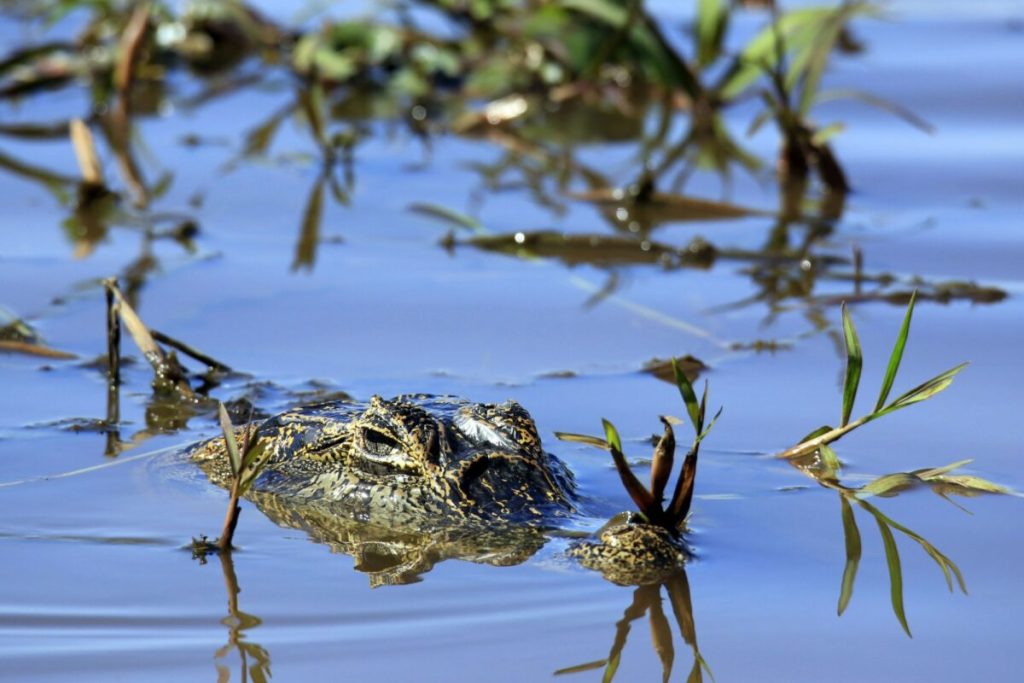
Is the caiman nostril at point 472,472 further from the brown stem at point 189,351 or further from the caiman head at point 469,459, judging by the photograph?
the brown stem at point 189,351

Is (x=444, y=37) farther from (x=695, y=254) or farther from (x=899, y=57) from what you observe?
(x=695, y=254)

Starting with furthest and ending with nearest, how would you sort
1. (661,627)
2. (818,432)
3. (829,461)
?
1. (829,461)
2. (818,432)
3. (661,627)

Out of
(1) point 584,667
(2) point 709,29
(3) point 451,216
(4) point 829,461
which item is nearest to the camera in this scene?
(1) point 584,667

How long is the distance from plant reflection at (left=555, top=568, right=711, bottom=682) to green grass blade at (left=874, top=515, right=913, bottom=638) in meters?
0.43

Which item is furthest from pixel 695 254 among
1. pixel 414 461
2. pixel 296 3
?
pixel 296 3

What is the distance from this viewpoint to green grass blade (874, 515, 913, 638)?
10.8 ft

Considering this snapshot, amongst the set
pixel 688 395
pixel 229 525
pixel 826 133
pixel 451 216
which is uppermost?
Answer: pixel 826 133

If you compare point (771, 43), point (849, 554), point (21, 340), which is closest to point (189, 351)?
point (21, 340)

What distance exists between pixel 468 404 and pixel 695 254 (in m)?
2.17

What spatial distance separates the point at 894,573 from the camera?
352 centimetres

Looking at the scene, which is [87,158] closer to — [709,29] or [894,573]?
[709,29]

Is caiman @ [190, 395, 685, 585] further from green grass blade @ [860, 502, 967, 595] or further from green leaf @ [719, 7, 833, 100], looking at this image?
green leaf @ [719, 7, 833, 100]

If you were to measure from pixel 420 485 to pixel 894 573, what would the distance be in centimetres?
114

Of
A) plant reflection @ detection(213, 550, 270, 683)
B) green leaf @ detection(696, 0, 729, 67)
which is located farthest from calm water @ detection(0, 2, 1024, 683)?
green leaf @ detection(696, 0, 729, 67)
